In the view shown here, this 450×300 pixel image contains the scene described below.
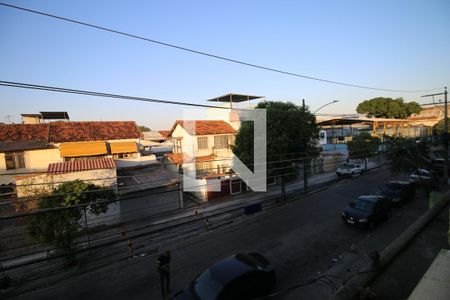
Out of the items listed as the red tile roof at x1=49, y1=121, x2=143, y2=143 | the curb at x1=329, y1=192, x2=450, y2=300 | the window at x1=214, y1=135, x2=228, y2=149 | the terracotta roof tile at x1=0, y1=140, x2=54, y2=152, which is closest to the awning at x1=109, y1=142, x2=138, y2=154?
the red tile roof at x1=49, y1=121, x2=143, y2=143

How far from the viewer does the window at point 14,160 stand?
2245cm

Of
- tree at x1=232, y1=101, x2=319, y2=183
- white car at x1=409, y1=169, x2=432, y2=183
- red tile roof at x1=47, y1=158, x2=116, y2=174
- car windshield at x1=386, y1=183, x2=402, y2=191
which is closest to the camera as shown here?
white car at x1=409, y1=169, x2=432, y2=183

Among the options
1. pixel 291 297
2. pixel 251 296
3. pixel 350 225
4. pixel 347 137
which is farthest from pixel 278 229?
pixel 347 137

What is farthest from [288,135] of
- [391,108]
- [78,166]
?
[391,108]

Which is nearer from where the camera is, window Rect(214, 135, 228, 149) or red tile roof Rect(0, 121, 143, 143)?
red tile roof Rect(0, 121, 143, 143)

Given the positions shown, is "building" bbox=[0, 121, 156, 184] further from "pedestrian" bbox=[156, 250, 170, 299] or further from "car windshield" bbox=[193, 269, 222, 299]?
"car windshield" bbox=[193, 269, 222, 299]

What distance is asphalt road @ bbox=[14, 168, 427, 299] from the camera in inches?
377

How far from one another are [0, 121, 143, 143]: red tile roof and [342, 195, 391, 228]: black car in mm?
23997

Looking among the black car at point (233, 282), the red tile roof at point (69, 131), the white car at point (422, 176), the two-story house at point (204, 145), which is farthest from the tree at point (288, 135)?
the red tile roof at point (69, 131)

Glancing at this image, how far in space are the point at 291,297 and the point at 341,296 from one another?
4.72 meters

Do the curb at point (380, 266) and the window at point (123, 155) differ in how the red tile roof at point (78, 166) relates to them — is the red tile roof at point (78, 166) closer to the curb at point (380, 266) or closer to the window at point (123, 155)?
the window at point (123, 155)

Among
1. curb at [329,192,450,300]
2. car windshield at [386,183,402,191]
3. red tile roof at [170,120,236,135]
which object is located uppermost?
red tile roof at [170,120,236,135]

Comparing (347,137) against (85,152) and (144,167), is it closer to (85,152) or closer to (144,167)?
(144,167)

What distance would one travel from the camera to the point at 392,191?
56.0ft
